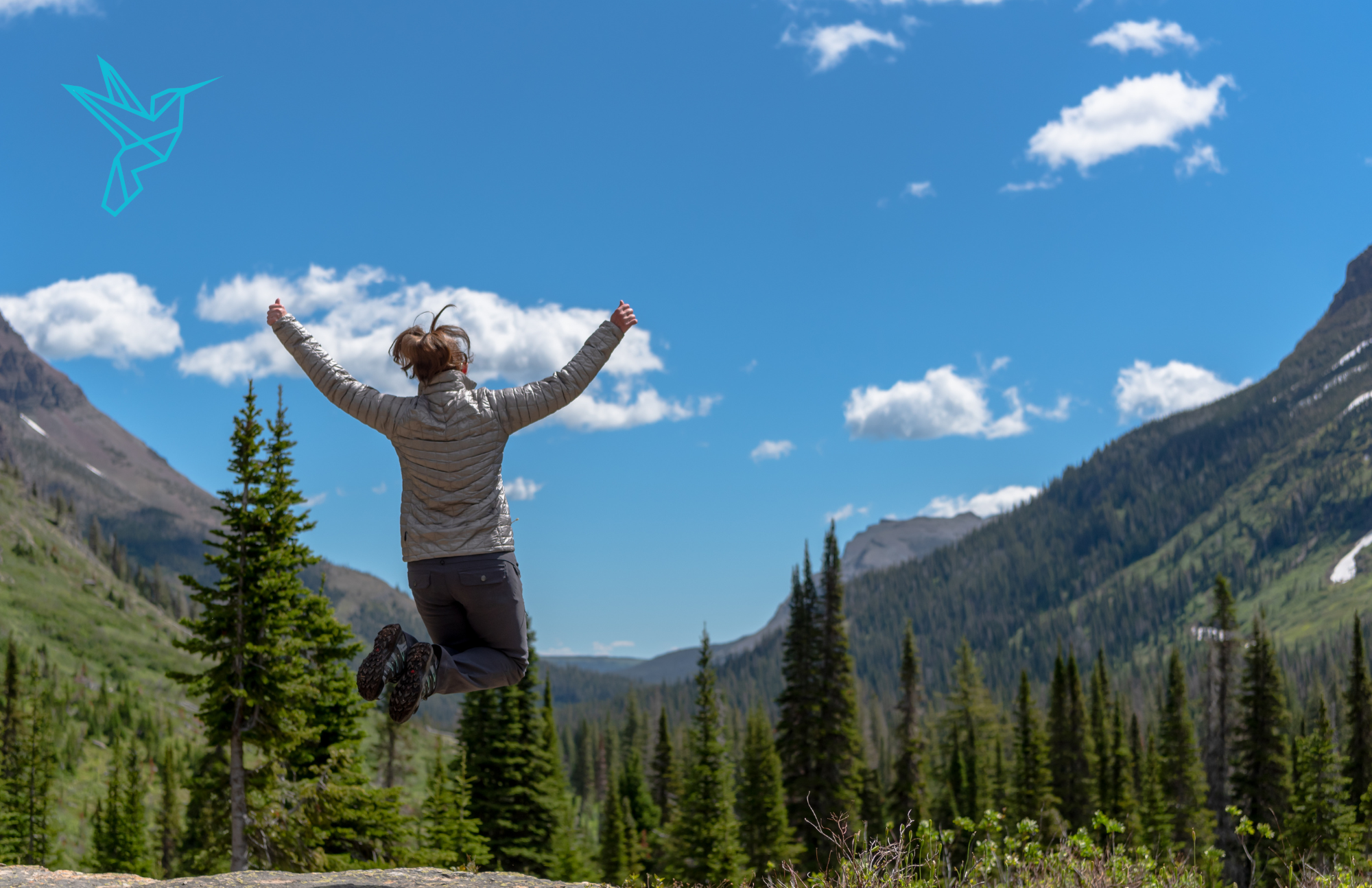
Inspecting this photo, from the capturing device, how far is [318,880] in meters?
6.54

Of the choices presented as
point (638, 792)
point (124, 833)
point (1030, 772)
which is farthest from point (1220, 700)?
point (124, 833)

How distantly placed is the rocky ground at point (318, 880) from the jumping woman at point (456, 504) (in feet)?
4.92

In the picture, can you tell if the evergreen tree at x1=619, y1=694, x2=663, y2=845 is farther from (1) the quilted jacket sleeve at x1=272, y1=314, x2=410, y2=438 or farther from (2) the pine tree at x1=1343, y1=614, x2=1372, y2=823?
(1) the quilted jacket sleeve at x1=272, y1=314, x2=410, y2=438

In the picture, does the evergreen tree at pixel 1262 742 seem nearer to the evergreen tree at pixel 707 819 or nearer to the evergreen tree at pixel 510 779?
the evergreen tree at pixel 707 819

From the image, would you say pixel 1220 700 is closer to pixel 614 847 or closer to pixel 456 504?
pixel 614 847

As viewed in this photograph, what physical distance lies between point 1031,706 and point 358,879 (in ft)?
170

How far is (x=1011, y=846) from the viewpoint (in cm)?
704

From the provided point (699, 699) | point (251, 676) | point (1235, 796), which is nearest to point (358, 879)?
point (251, 676)

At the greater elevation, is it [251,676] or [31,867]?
[251,676]

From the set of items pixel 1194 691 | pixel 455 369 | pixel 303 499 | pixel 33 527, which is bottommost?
pixel 1194 691

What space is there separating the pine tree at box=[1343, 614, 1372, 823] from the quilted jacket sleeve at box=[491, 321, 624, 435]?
1676 inches

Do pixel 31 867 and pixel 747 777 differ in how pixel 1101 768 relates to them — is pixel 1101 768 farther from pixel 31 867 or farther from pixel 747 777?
pixel 31 867

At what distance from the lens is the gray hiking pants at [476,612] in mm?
5805

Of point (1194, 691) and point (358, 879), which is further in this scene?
point (1194, 691)
